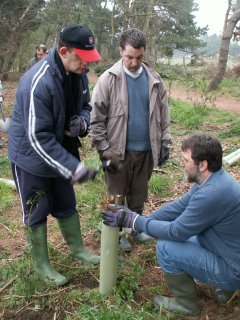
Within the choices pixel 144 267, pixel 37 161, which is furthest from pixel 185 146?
pixel 144 267

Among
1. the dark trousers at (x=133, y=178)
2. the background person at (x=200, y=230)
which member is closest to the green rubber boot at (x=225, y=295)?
the background person at (x=200, y=230)

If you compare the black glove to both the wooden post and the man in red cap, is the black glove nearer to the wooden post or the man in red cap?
the man in red cap

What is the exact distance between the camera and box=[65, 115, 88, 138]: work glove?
122 inches

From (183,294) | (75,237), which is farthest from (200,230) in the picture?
(75,237)

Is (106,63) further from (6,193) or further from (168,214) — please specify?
(168,214)

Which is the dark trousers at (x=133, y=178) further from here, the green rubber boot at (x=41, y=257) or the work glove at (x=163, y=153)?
the green rubber boot at (x=41, y=257)

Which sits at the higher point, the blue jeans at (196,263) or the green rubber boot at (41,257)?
the blue jeans at (196,263)

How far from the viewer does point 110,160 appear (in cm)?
336

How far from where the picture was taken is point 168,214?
3.12 metres

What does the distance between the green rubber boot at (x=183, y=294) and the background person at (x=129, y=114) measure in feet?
3.53

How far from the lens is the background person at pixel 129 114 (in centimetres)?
340

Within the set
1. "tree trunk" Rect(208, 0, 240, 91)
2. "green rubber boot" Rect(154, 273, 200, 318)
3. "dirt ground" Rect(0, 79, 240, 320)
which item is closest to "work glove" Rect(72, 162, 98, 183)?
"green rubber boot" Rect(154, 273, 200, 318)

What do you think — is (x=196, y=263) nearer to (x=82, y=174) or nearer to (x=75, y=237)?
(x=82, y=174)

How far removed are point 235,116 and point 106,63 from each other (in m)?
12.6
